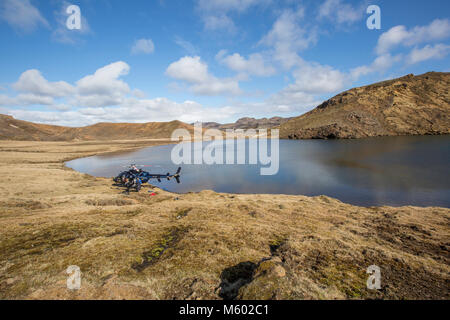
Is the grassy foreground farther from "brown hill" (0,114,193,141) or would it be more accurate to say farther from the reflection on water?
"brown hill" (0,114,193,141)

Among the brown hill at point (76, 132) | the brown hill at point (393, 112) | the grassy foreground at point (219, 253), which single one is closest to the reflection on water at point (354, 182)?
the grassy foreground at point (219, 253)

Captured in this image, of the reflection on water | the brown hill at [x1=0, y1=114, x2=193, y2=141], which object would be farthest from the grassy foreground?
the brown hill at [x1=0, y1=114, x2=193, y2=141]

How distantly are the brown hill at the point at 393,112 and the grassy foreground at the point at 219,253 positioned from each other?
100 meters

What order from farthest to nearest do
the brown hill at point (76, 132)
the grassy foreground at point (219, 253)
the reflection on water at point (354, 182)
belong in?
the brown hill at point (76, 132) → the reflection on water at point (354, 182) → the grassy foreground at point (219, 253)

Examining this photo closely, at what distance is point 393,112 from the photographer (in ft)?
313

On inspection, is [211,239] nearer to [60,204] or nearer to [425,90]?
[60,204]

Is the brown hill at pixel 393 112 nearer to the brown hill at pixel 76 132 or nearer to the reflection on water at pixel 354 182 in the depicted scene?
the reflection on water at pixel 354 182

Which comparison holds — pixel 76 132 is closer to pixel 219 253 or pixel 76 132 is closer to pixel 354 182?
pixel 354 182

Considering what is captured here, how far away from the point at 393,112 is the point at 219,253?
5014 inches

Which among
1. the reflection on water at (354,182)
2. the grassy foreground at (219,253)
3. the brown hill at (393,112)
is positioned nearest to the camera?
the grassy foreground at (219,253)

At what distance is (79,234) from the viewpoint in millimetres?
8336

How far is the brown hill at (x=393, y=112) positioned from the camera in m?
86.9
